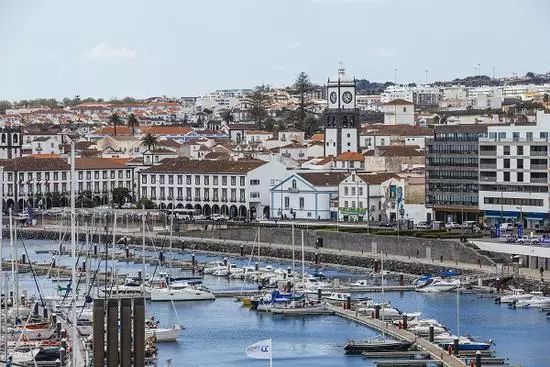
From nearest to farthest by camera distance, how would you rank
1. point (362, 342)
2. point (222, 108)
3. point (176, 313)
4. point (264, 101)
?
point (362, 342) → point (176, 313) → point (264, 101) → point (222, 108)

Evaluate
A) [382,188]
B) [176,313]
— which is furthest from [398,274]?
[382,188]

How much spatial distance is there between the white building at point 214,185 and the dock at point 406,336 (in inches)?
1035

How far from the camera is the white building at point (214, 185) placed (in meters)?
66.6

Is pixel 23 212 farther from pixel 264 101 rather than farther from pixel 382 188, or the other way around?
pixel 264 101

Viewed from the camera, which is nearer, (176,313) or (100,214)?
(176,313)

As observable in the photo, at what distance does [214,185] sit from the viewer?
6800 cm

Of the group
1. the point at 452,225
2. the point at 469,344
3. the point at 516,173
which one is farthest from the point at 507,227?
the point at 469,344

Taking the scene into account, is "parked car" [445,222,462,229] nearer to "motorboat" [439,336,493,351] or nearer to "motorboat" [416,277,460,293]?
"motorboat" [416,277,460,293]

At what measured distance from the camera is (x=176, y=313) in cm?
4034

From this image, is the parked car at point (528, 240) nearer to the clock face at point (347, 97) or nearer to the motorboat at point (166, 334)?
the motorboat at point (166, 334)

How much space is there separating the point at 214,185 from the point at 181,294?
25.1m

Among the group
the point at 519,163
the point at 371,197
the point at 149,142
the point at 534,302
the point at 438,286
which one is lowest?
the point at 534,302

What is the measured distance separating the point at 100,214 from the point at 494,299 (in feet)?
69.4

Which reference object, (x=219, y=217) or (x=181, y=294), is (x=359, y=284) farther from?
(x=219, y=217)
